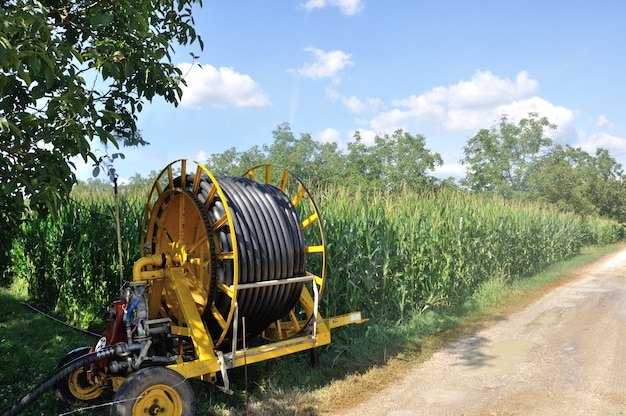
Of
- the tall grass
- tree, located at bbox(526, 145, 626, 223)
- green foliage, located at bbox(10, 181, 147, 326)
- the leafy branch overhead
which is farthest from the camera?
tree, located at bbox(526, 145, 626, 223)

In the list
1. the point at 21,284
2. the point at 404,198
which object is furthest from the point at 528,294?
the point at 21,284

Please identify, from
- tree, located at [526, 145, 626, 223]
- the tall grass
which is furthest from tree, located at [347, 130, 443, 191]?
the tall grass

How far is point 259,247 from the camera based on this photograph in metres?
5.19

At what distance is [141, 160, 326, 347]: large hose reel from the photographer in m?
5.09

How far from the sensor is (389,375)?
633 centimetres

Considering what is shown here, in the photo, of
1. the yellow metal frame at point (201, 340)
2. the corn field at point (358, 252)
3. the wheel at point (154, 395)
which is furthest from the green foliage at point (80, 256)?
the wheel at point (154, 395)

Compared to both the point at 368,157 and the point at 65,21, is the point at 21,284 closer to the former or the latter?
the point at 65,21

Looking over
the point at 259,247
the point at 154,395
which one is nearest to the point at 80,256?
the point at 259,247

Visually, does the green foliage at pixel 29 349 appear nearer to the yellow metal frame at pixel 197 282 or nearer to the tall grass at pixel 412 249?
the yellow metal frame at pixel 197 282

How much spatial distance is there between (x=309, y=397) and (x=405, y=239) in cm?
468


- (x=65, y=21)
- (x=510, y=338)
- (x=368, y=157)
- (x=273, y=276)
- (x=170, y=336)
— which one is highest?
(x=368, y=157)

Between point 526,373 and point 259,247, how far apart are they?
3755 millimetres

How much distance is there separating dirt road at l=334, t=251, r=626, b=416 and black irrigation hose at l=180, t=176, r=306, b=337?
1.37m

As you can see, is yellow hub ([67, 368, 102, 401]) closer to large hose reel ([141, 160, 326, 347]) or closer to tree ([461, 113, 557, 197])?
large hose reel ([141, 160, 326, 347])
